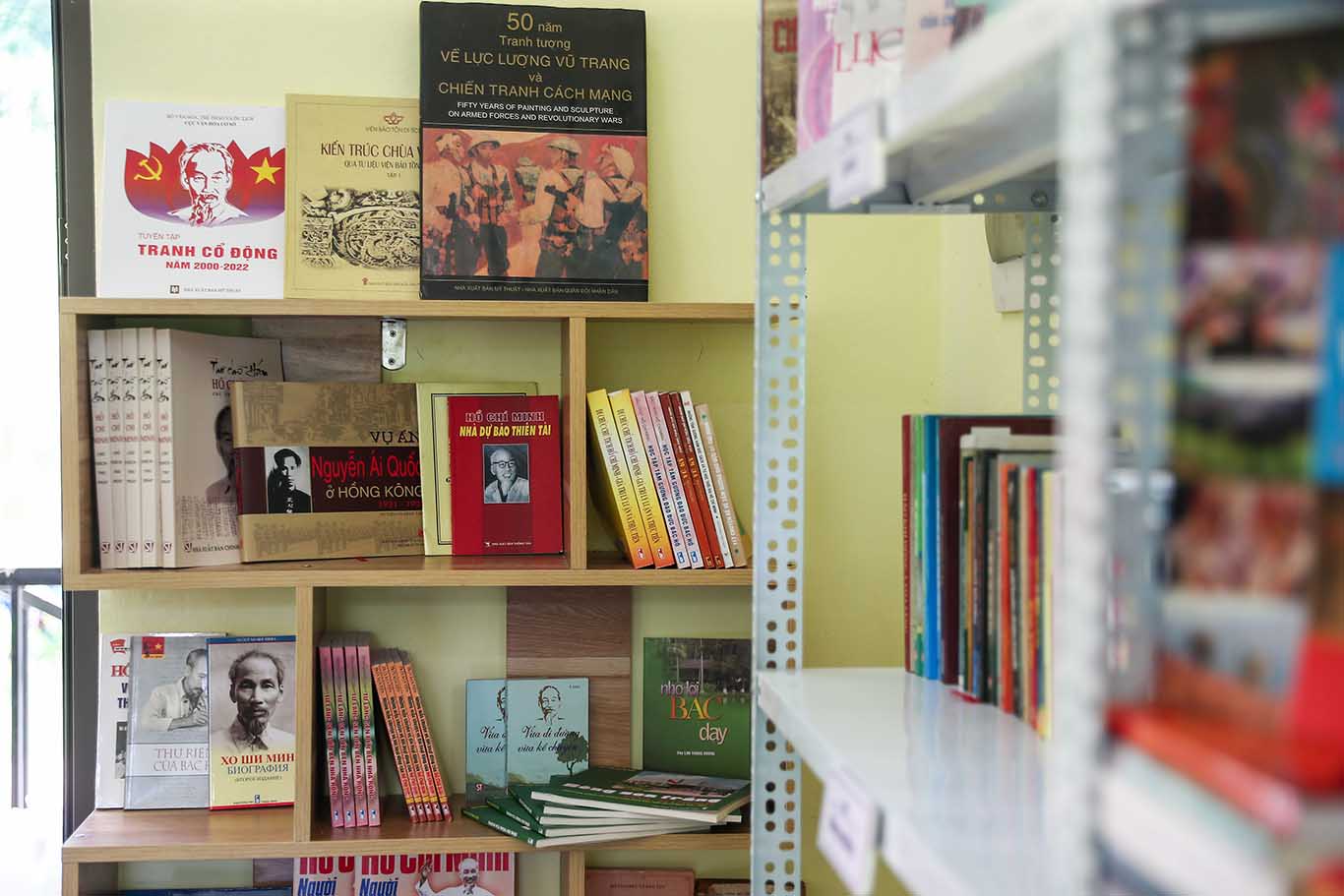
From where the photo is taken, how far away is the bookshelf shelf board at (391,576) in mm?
1729

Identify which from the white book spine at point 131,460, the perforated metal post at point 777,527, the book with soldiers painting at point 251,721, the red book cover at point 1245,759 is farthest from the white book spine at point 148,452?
the red book cover at point 1245,759

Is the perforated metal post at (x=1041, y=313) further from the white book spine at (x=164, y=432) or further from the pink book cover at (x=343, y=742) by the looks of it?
the white book spine at (x=164, y=432)

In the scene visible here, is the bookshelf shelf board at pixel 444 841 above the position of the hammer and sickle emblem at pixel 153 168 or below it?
below

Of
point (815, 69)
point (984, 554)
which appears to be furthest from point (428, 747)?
point (815, 69)

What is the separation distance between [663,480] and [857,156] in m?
1.02

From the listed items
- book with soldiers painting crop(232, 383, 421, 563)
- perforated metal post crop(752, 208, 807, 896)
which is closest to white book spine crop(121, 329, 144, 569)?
book with soldiers painting crop(232, 383, 421, 563)

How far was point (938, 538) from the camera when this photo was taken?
1086 mm

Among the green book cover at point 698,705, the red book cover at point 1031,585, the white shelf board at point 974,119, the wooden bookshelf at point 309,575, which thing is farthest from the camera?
the green book cover at point 698,705

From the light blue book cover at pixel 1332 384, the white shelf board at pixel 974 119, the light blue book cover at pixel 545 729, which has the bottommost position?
the light blue book cover at pixel 545 729

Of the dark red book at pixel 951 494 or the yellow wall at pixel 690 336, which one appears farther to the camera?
the yellow wall at pixel 690 336

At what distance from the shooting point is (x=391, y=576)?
1732mm

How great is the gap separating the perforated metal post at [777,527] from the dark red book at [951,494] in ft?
0.52

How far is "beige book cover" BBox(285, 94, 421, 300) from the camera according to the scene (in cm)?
190

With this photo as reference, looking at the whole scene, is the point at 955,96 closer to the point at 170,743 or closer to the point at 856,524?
the point at 856,524
